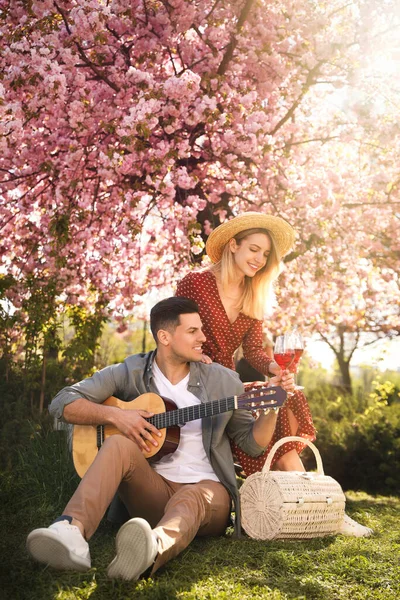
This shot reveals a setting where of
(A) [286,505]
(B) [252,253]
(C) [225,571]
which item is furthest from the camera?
(B) [252,253]

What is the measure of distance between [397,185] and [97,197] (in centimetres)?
341

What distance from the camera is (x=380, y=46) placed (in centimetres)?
746

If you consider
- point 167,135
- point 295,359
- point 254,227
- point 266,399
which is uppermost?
point 167,135

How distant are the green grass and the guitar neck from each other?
60cm

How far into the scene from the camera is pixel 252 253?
4.67m

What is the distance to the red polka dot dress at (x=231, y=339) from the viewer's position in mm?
4453

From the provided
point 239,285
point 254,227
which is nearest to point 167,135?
Answer: point 254,227

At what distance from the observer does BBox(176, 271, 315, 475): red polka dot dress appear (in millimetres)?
4453

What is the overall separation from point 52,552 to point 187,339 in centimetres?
136

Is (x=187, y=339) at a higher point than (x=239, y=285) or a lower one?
lower

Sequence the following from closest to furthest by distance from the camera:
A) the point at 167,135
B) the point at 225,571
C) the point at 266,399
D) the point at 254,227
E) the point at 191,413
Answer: the point at 225,571, the point at 266,399, the point at 191,413, the point at 254,227, the point at 167,135

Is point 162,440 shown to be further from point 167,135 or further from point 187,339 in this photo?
point 167,135

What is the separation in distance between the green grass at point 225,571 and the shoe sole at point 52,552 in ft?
0.12

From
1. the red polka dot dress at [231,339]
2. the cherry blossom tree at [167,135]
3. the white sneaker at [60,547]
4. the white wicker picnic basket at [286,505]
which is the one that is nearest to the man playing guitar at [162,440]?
the white sneaker at [60,547]
